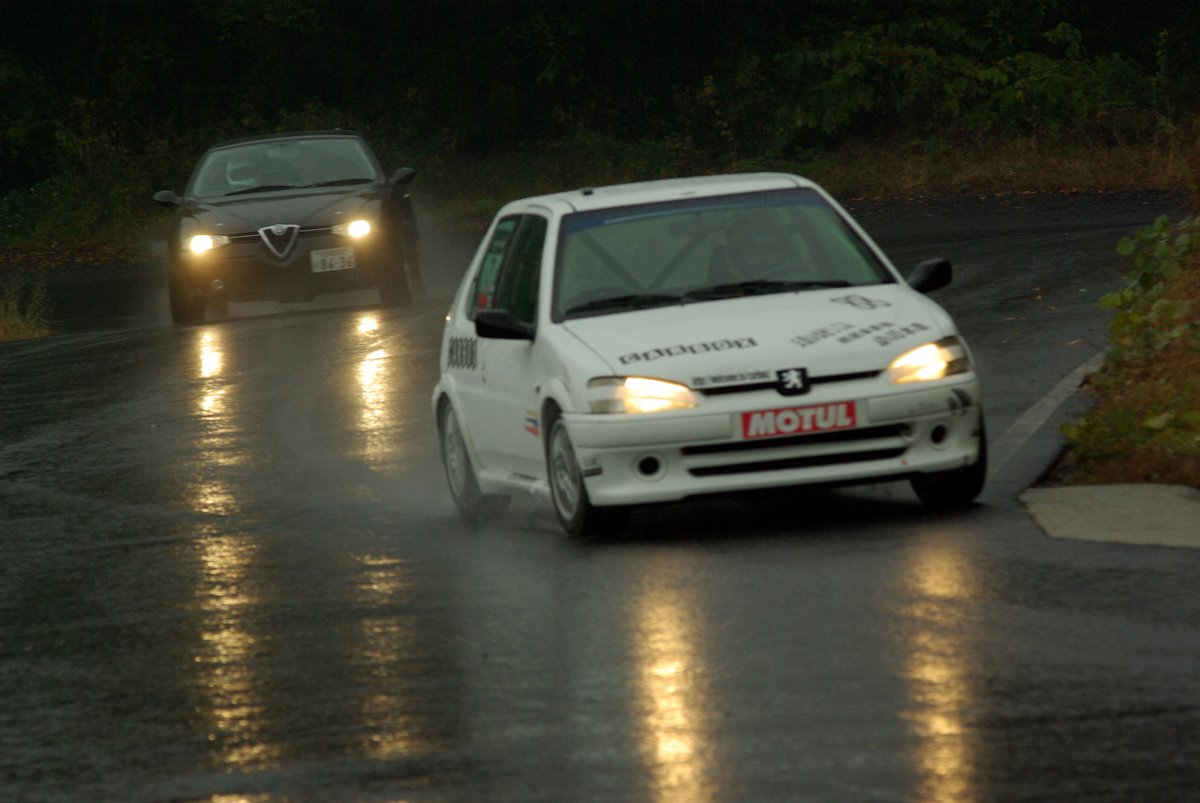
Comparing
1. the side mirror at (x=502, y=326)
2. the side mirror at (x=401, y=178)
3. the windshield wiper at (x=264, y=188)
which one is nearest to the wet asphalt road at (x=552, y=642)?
the side mirror at (x=502, y=326)

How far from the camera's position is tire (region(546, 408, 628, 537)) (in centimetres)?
992

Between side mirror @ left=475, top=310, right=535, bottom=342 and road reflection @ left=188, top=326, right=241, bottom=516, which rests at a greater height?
side mirror @ left=475, top=310, right=535, bottom=342

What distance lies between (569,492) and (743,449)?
85cm

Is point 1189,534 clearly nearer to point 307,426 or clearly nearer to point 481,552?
point 481,552

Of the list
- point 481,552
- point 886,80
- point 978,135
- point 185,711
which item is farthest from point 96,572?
point 886,80

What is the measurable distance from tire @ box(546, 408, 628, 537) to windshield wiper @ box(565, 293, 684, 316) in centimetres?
54

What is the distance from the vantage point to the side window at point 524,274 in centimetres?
1084

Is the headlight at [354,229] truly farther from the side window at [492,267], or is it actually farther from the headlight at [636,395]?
the headlight at [636,395]

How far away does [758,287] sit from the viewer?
10.5 meters

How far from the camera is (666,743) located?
21.1ft

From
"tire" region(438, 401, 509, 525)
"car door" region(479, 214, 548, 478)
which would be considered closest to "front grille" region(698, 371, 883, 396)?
"car door" region(479, 214, 548, 478)

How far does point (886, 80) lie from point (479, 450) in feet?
93.0

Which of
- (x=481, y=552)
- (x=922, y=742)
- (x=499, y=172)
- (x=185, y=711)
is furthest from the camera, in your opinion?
(x=499, y=172)

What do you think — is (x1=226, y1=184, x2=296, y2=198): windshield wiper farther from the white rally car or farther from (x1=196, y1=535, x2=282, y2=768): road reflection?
(x1=196, y1=535, x2=282, y2=768): road reflection
